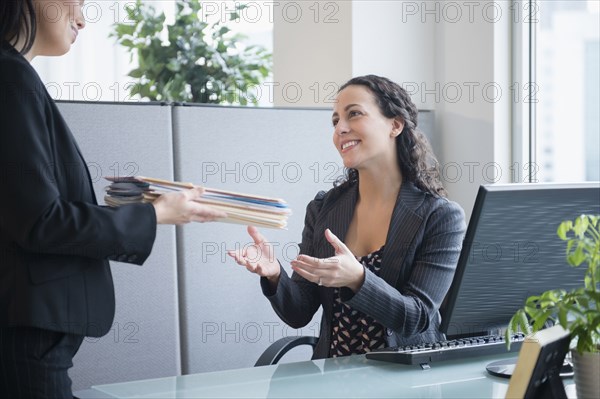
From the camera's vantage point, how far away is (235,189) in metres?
2.90

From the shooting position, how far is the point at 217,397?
A: 5.39 ft

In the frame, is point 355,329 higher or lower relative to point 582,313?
lower

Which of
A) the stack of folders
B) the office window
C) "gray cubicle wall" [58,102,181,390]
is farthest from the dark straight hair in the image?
the office window

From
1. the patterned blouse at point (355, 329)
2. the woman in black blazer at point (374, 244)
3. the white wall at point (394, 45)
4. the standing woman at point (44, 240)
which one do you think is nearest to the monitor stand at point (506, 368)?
the woman in black blazer at point (374, 244)

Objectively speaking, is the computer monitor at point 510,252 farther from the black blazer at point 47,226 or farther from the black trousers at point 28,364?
the black trousers at point 28,364

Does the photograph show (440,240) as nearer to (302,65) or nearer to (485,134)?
(485,134)

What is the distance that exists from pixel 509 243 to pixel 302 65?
6.83 ft

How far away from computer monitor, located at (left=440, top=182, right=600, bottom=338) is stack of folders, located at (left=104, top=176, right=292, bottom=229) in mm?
391

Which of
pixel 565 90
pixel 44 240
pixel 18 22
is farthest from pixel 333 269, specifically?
pixel 565 90

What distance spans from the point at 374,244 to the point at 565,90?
128 centimetres

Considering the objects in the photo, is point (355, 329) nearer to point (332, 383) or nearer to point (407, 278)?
point (407, 278)

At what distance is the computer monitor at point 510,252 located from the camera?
65.4 inches

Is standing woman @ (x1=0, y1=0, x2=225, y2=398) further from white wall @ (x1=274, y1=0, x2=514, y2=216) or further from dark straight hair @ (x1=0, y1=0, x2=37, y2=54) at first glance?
white wall @ (x1=274, y1=0, x2=514, y2=216)

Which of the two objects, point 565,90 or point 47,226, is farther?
point 565,90
